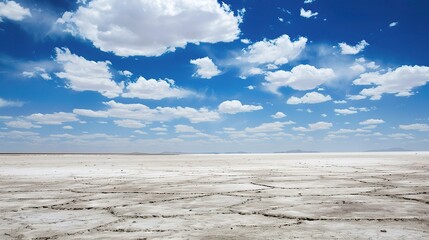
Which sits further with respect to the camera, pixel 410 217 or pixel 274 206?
pixel 274 206

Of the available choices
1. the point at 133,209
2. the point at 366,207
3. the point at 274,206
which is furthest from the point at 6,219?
the point at 366,207

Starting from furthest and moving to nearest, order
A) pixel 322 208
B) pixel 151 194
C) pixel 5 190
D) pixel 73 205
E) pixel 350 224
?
1. pixel 5 190
2. pixel 151 194
3. pixel 73 205
4. pixel 322 208
5. pixel 350 224

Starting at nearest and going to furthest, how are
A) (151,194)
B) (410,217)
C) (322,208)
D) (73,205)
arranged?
(410,217), (322,208), (73,205), (151,194)

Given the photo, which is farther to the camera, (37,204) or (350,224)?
(37,204)

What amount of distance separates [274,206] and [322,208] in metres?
0.52

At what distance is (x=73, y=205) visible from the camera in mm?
4562

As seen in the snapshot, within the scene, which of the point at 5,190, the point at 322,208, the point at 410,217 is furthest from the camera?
the point at 5,190

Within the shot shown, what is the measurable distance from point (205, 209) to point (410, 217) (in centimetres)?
200

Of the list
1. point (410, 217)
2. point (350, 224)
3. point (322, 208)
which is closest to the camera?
point (350, 224)

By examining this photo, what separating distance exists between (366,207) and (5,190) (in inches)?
216

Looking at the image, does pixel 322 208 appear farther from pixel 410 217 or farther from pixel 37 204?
pixel 37 204

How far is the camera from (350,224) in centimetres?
326

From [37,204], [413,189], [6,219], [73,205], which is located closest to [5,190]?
[37,204]

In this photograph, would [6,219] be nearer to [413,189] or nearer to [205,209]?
[205,209]
